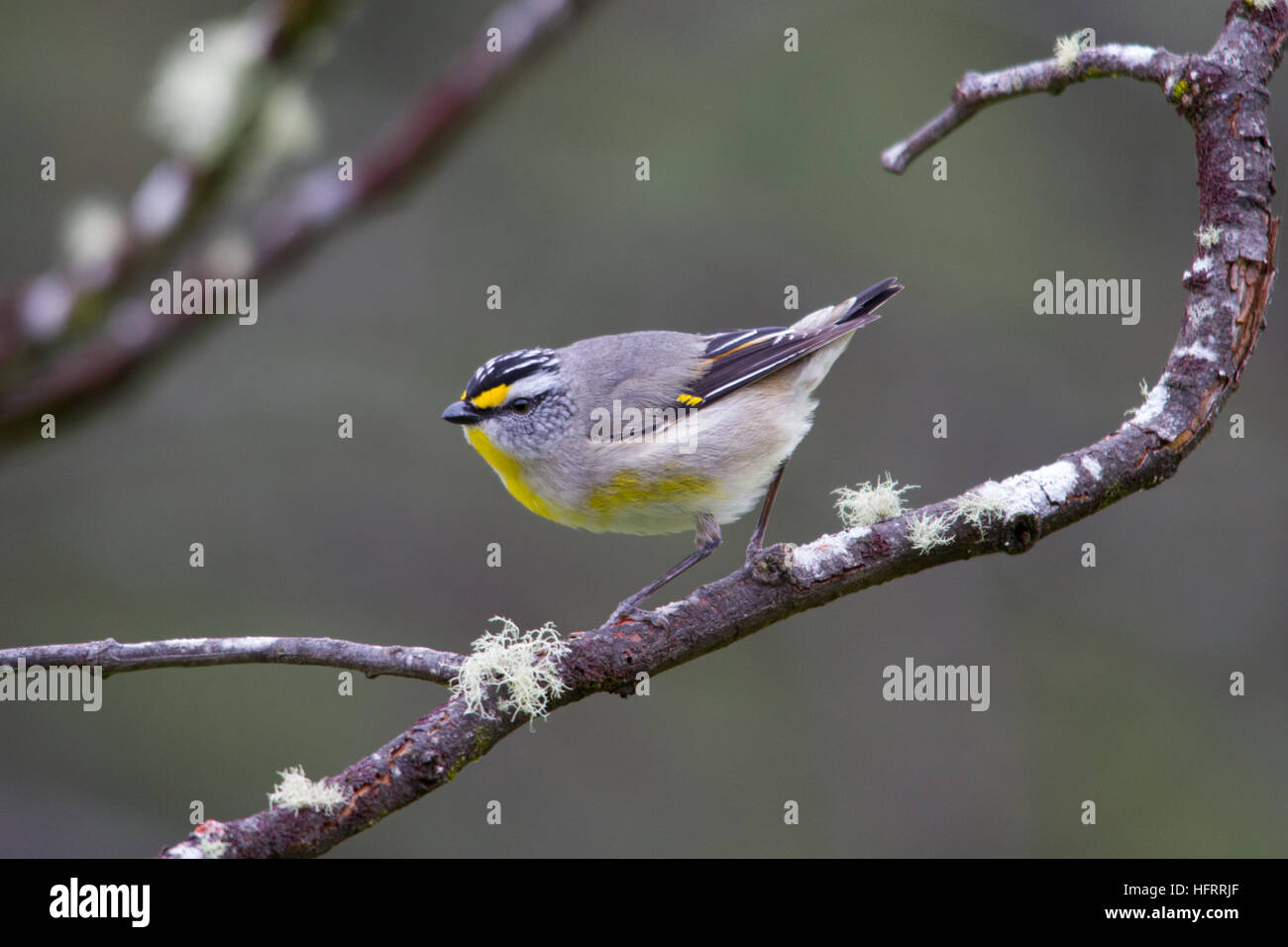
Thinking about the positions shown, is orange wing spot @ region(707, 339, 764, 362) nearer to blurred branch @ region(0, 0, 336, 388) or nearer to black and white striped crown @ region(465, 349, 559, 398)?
black and white striped crown @ region(465, 349, 559, 398)

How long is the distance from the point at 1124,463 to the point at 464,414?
257cm

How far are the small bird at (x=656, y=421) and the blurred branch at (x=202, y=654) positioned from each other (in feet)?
4.83

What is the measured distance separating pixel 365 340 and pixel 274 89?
6.46 meters

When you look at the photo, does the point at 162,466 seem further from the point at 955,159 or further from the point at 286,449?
the point at 955,159

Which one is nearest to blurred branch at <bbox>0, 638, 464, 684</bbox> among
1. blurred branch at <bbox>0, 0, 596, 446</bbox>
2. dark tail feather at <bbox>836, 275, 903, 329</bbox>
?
blurred branch at <bbox>0, 0, 596, 446</bbox>

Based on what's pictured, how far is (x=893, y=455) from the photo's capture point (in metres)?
8.93

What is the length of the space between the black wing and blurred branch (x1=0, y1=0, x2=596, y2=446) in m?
1.71

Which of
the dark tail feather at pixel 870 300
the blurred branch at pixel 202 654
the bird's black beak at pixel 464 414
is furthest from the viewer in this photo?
the dark tail feather at pixel 870 300

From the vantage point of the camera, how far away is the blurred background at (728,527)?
8688mm

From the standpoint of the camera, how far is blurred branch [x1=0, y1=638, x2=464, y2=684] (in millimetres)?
2785

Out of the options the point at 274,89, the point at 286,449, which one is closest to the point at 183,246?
the point at 274,89

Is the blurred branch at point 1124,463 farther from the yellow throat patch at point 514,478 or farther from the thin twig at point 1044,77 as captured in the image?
the yellow throat patch at point 514,478

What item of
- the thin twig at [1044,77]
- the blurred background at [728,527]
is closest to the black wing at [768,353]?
the thin twig at [1044,77]

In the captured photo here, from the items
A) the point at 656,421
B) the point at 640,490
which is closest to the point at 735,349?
the point at 656,421
